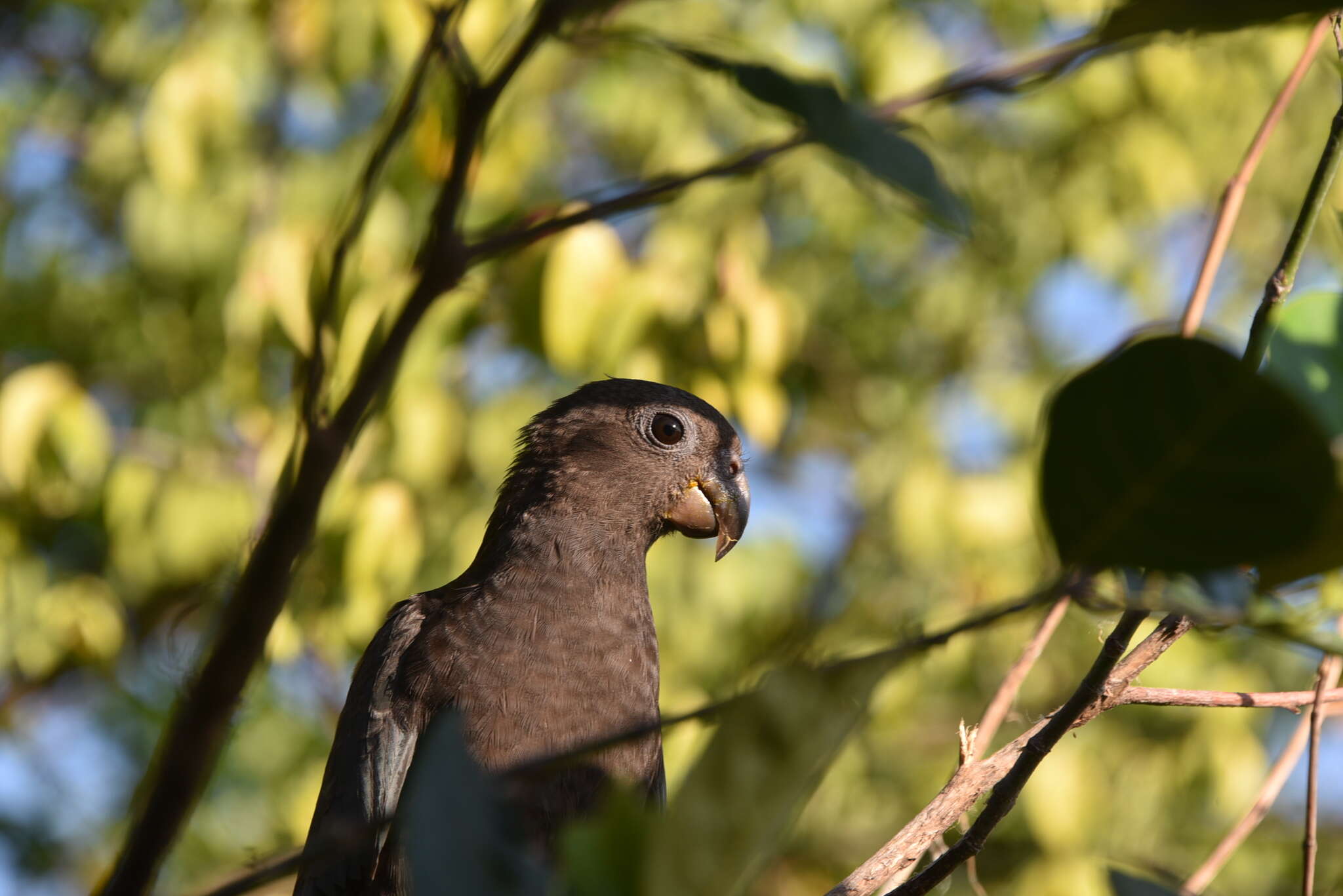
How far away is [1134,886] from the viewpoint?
623 mm

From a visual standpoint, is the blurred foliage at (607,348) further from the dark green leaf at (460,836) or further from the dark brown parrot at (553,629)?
the dark green leaf at (460,836)

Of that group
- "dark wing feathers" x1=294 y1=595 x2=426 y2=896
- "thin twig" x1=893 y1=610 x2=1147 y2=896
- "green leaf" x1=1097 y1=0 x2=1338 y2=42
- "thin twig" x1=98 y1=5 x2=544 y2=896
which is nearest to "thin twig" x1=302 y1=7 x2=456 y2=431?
"thin twig" x1=98 y1=5 x2=544 y2=896

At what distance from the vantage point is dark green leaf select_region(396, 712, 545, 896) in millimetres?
546

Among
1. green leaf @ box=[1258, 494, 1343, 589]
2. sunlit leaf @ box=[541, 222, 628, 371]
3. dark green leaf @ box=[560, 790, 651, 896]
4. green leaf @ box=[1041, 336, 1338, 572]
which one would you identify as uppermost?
sunlit leaf @ box=[541, 222, 628, 371]

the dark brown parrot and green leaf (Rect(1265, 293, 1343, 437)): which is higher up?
the dark brown parrot

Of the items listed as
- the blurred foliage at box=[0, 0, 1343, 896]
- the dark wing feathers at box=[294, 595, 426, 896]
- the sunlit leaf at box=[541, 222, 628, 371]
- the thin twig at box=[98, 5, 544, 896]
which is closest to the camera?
the thin twig at box=[98, 5, 544, 896]

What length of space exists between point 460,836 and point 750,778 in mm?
138

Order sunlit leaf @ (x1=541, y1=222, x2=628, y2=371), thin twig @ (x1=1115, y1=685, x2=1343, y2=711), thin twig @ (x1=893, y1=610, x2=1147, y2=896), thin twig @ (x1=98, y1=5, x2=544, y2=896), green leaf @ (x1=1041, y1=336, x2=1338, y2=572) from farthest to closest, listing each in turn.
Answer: sunlit leaf @ (x1=541, y1=222, x2=628, y2=371) → thin twig @ (x1=1115, y1=685, x2=1343, y2=711) → thin twig @ (x1=893, y1=610, x2=1147, y2=896) → thin twig @ (x1=98, y1=5, x2=544, y2=896) → green leaf @ (x1=1041, y1=336, x2=1338, y2=572)

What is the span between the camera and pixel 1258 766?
4.46m

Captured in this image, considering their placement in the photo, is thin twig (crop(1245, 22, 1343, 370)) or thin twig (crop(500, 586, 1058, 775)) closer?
thin twig (crop(500, 586, 1058, 775))

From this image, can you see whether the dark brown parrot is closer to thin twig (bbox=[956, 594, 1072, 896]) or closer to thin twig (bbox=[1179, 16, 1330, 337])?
thin twig (bbox=[956, 594, 1072, 896])

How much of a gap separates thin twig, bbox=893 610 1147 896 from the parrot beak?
1579mm

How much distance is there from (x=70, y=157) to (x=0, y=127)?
43 centimetres

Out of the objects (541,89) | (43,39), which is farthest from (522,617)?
(43,39)
